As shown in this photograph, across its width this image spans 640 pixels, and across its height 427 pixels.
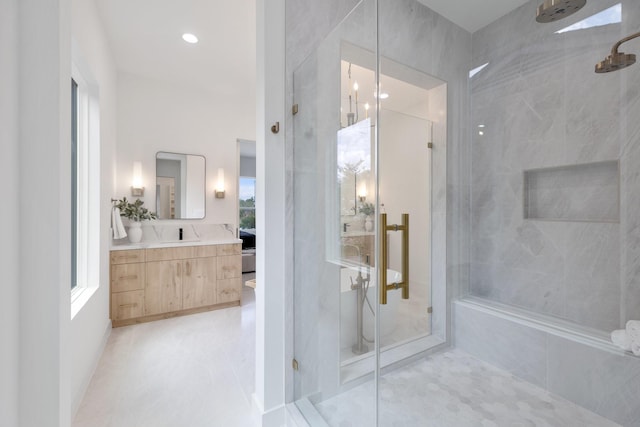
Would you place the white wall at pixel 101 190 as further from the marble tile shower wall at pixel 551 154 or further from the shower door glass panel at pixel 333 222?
the marble tile shower wall at pixel 551 154

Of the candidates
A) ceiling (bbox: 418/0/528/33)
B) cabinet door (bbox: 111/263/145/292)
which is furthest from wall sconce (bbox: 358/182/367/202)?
cabinet door (bbox: 111/263/145/292)

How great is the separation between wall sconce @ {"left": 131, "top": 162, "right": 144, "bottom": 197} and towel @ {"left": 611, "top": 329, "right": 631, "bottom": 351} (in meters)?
4.54

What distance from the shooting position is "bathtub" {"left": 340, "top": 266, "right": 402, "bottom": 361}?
50.5 inches

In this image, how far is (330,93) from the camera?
56.6 inches

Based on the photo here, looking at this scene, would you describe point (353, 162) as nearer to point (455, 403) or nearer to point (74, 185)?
point (455, 403)

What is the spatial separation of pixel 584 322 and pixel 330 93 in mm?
1779

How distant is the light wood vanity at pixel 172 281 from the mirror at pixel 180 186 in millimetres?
765

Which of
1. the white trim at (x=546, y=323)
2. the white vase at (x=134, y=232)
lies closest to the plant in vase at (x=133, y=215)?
the white vase at (x=134, y=232)

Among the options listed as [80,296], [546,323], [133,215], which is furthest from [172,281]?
[546,323]

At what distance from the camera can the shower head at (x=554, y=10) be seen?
1.39 m

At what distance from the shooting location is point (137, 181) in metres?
3.54

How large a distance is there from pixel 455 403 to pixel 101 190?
3230mm

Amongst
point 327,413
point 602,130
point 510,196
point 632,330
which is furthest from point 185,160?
point 632,330

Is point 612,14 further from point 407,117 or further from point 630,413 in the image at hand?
point 630,413
